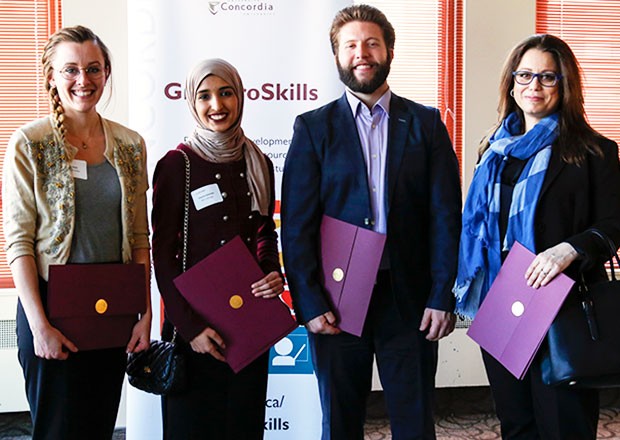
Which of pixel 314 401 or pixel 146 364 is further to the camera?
pixel 314 401

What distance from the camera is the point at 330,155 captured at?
2.08 m

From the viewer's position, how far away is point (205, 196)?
199cm

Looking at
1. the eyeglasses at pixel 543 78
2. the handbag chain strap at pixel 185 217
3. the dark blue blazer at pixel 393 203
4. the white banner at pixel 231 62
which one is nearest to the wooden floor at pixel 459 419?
the white banner at pixel 231 62

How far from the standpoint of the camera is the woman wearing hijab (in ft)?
6.48

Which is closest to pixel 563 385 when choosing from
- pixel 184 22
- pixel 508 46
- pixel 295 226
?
pixel 295 226

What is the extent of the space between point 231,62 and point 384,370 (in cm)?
Result: 161

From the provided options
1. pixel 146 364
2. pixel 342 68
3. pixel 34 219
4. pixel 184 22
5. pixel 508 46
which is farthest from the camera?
pixel 508 46

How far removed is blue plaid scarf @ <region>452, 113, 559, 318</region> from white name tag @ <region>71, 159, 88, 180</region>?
4.06 ft

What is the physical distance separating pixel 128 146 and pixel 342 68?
2.44ft

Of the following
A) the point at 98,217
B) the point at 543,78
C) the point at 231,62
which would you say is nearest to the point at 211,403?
the point at 98,217

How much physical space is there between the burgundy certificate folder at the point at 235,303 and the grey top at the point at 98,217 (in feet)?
0.77

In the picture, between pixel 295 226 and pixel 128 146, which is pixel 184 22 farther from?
pixel 295 226

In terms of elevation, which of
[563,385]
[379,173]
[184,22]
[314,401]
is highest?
[184,22]

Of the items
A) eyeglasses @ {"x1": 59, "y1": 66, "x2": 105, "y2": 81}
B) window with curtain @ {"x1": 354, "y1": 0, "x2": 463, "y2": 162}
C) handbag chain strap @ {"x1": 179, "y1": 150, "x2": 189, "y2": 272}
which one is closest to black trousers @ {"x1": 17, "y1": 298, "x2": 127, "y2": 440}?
handbag chain strap @ {"x1": 179, "y1": 150, "x2": 189, "y2": 272}
